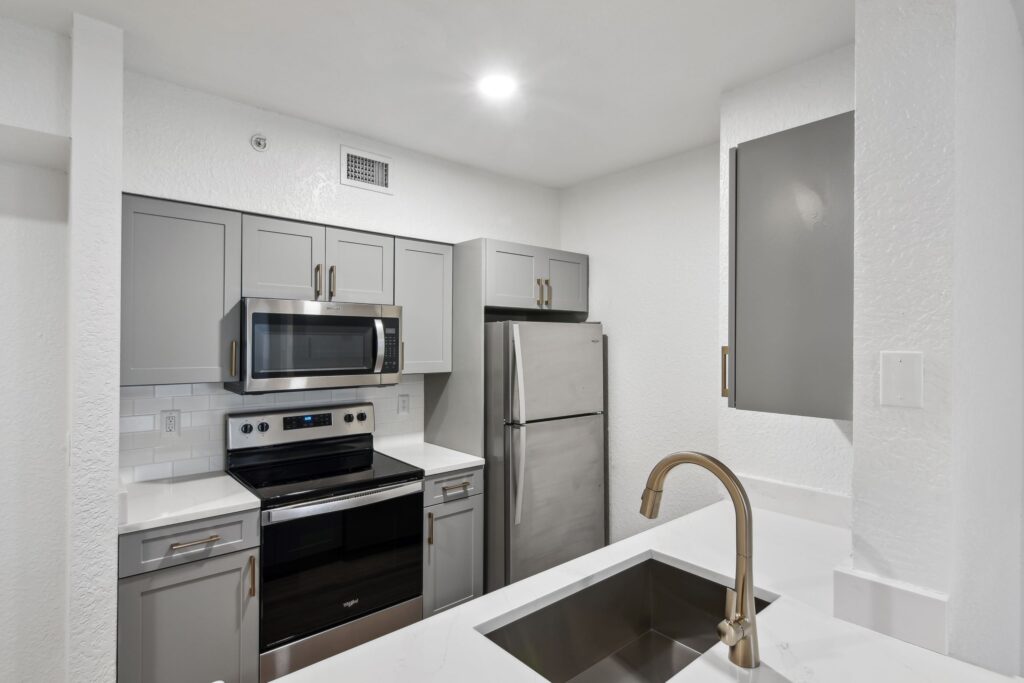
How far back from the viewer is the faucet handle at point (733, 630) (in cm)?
100

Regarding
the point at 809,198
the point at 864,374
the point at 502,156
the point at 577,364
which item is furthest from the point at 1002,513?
the point at 502,156

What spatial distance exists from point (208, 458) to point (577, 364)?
Answer: 1930mm

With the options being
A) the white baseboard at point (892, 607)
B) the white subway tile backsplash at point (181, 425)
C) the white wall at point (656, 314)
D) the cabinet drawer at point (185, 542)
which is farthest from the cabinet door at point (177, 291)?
the white baseboard at point (892, 607)

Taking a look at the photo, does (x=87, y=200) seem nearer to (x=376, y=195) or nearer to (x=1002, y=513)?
(x=376, y=195)

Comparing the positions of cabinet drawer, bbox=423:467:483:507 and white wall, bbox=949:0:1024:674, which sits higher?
white wall, bbox=949:0:1024:674

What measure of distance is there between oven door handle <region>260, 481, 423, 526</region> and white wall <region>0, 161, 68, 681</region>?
2.45 ft

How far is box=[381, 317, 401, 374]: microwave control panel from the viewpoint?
266cm

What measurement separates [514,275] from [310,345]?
1206 mm

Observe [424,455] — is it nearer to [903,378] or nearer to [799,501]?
[799,501]

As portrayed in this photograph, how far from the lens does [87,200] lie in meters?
1.75

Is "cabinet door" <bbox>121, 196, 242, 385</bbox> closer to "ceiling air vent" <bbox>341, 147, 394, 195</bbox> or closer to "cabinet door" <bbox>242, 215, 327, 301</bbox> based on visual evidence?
"cabinet door" <bbox>242, 215, 327, 301</bbox>

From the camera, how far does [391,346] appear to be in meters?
2.67

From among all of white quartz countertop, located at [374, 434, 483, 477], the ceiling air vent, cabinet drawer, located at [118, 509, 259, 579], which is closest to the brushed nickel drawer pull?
cabinet drawer, located at [118, 509, 259, 579]

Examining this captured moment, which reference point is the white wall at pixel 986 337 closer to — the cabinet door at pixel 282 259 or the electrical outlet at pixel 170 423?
the cabinet door at pixel 282 259
